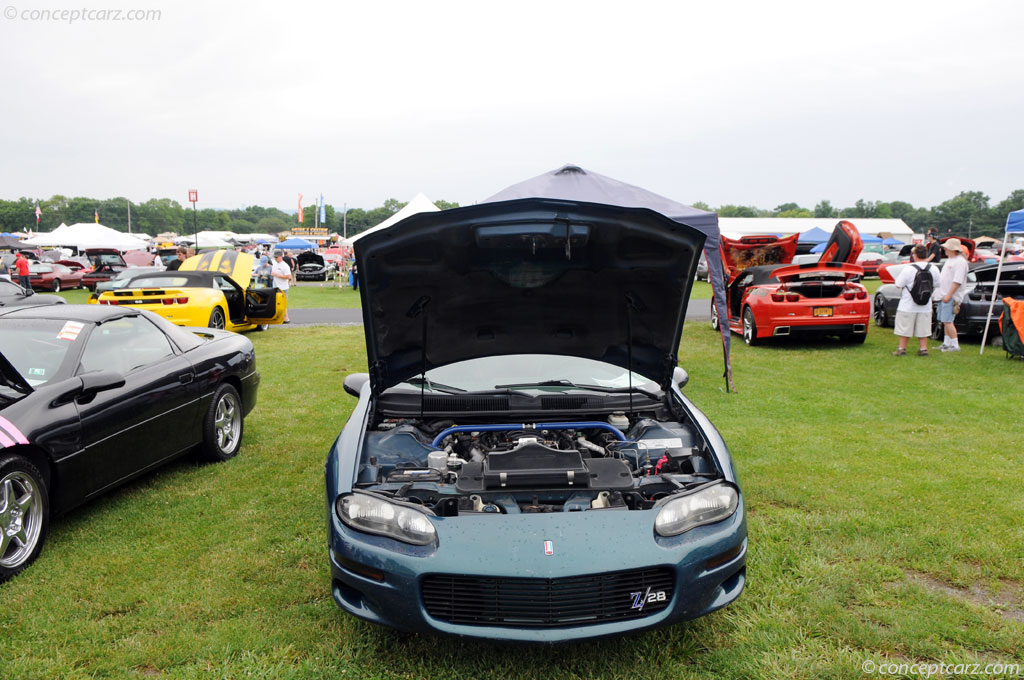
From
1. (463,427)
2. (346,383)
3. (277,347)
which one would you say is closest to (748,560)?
(463,427)

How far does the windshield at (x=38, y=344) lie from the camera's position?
12.8ft

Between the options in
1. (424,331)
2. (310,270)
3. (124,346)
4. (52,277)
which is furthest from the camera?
(310,270)

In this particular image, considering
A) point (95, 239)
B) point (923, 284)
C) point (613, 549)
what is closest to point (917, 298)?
point (923, 284)

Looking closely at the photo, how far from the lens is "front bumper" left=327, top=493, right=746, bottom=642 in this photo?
2.40m

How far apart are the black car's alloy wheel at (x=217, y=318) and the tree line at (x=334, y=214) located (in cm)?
7597

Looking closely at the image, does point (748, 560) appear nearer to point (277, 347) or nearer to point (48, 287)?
point (277, 347)

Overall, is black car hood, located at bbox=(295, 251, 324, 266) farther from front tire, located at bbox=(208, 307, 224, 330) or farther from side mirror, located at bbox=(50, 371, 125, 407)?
side mirror, located at bbox=(50, 371, 125, 407)

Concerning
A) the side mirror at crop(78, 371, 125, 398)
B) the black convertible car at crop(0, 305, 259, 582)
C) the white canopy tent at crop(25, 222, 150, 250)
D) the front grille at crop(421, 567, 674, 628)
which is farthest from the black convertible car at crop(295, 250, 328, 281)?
the front grille at crop(421, 567, 674, 628)

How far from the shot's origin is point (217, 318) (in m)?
10.8

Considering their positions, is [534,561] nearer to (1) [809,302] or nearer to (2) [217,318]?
(1) [809,302]

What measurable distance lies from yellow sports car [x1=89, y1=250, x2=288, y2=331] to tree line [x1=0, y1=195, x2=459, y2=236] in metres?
71.7

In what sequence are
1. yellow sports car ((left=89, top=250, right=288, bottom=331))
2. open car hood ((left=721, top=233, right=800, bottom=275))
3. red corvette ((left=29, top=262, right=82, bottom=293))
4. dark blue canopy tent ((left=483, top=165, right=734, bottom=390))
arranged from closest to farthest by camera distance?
1. dark blue canopy tent ((left=483, top=165, right=734, bottom=390))
2. yellow sports car ((left=89, top=250, right=288, bottom=331))
3. open car hood ((left=721, top=233, right=800, bottom=275))
4. red corvette ((left=29, top=262, right=82, bottom=293))

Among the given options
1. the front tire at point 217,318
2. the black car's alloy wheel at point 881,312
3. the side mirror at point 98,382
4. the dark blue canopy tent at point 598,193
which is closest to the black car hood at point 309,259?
the front tire at point 217,318

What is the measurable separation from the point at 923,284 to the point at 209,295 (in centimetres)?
1043
